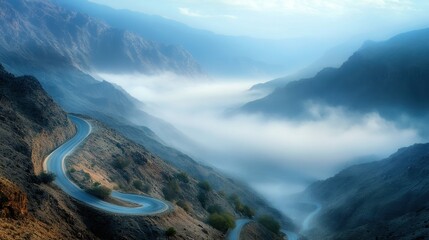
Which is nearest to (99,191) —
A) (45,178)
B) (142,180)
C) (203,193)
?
(45,178)

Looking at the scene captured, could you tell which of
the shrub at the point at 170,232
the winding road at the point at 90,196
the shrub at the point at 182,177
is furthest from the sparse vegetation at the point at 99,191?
the shrub at the point at 182,177

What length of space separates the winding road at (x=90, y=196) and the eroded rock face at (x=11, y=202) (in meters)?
12.8

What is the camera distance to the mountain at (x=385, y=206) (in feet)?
292

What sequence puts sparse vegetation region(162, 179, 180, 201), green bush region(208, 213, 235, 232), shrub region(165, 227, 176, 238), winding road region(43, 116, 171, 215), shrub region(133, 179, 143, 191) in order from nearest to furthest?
shrub region(165, 227, 176, 238) → winding road region(43, 116, 171, 215) → green bush region(208, 213, 235, 232) → shrub region(133, 179, 143, 191) → sparse vegetation region(162, 179, 180, 201)

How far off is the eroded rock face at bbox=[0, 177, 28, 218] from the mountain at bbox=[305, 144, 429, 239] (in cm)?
5738

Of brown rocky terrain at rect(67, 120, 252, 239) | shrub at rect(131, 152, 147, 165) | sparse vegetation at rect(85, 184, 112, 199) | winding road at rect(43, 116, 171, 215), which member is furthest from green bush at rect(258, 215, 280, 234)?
sparse vegetation at rect(85, 184, 112, 199)

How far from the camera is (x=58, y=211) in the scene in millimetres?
43188

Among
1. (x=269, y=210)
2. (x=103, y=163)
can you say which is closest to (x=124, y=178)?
(x=103, y=163)

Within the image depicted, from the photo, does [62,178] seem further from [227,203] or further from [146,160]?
[227,203]

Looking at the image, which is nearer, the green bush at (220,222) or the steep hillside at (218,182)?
the green bush at (220,222)

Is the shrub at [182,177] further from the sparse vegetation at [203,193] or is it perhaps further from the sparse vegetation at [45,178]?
the sparse vegetation at [45,178]

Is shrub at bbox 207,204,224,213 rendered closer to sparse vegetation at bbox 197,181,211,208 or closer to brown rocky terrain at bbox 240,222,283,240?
sparse vegetation at bbox 197,181,211,208

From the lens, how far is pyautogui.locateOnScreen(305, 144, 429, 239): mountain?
8900 centimetres

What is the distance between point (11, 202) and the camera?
35750 mm
